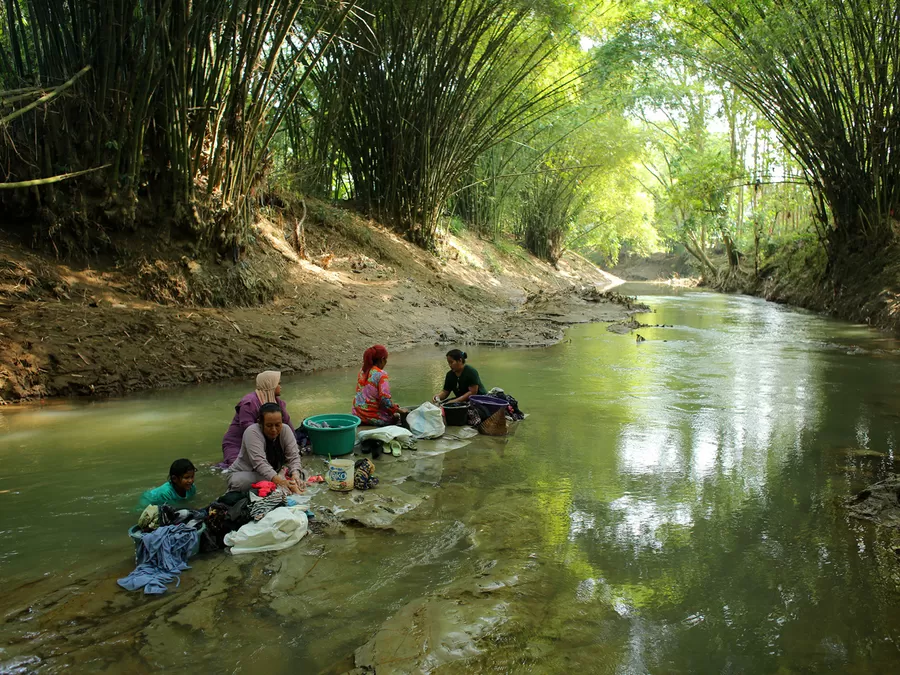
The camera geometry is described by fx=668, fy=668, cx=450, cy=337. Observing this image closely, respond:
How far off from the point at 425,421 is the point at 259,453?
5.80 ft

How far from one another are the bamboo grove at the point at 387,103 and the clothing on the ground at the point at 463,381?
410 cm

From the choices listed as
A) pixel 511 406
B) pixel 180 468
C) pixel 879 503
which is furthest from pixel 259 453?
pixel 879 503

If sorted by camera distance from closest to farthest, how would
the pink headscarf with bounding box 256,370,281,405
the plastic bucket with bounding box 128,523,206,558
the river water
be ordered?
the river water < the plastic bucket with bounding box 128,523,206,558 < the pink headscarf with bounding box 256,370,281,405

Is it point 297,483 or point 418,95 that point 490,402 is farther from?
point 418,95

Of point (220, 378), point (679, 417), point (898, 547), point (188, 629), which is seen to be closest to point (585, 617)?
point (188, 629)

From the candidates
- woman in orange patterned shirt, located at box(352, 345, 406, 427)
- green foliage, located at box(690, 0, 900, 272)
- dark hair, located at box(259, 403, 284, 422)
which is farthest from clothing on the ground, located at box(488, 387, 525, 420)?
green foliage, located at box(690, 0, 900, 272)

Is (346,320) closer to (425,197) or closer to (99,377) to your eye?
(99,377)

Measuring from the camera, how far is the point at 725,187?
16.9 meters

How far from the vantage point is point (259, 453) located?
4180mm

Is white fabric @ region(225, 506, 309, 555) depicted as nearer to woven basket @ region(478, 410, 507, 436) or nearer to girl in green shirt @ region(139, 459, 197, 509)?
girl in green shirt @ region(139, 459, 197, 509)

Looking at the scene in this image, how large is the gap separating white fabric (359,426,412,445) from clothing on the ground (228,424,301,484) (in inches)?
36.5

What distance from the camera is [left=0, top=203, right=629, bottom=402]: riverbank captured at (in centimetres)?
673

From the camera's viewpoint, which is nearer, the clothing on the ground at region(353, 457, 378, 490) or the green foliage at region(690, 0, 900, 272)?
the clothing on the ground at region(353, 457, 378, 490)

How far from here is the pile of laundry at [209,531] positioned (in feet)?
10.5
